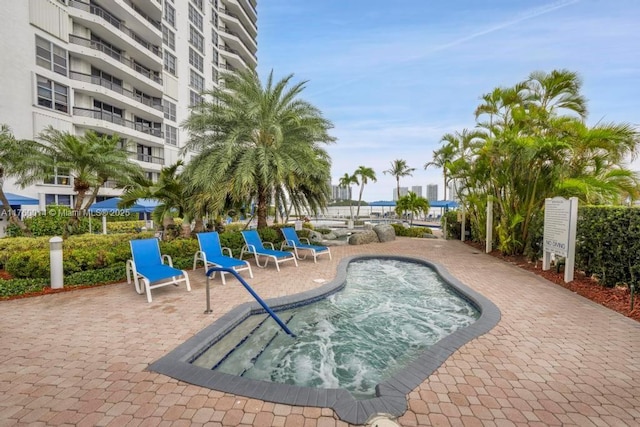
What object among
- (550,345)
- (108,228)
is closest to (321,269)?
(550,345)

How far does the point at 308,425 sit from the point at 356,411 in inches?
16.2

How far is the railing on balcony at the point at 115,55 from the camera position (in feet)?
64.4

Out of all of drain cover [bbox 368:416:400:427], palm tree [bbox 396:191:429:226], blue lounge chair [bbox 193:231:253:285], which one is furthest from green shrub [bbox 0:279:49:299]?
palm tree [bbox 396:191:429:226]

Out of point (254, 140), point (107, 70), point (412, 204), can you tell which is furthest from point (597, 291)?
point (107, 70)

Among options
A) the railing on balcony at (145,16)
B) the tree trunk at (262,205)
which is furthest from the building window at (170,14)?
the tree trunk at (262,205)

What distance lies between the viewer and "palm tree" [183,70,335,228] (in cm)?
920

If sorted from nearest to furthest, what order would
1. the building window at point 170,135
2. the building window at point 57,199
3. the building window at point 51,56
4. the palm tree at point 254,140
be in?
the palm tree at point 254,140 < the building window at point 51,56 < the building window at point 57,199 < the building window at point 170,135

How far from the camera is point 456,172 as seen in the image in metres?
12.3

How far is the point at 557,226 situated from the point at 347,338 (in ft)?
20.1

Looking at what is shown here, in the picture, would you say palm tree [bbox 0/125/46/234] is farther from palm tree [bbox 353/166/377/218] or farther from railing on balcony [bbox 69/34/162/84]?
palm tree [bbox 353/166/377/218]

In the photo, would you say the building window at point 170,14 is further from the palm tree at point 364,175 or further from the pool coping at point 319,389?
the pool coping at point 319,389

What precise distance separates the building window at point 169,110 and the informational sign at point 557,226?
30567 mm

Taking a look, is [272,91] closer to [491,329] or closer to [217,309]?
[217,309]

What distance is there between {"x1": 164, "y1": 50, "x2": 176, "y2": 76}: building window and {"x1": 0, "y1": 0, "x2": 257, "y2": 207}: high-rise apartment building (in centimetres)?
9
